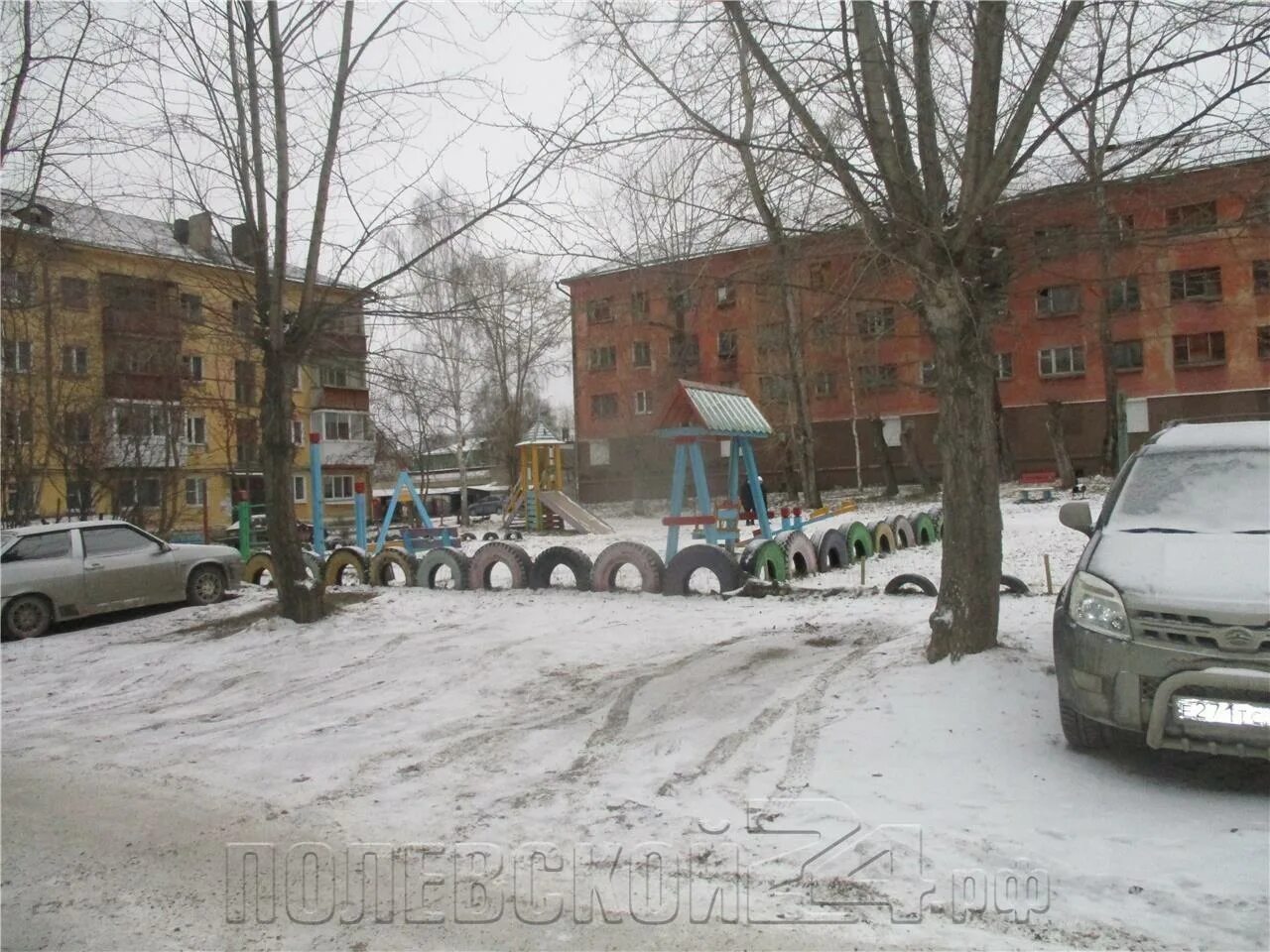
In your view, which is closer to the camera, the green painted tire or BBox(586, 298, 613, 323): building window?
BBox(586, 298, 613, 323): building window

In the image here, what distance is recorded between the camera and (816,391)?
143 feet

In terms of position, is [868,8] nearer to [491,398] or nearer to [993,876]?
[993,876]

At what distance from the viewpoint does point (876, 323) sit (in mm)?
10273

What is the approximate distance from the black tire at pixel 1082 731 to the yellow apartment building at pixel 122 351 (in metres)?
9.40

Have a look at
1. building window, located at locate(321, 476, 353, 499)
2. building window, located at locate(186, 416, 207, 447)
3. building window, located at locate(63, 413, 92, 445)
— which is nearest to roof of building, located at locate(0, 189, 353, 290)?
building window, located at locate(63, 413, 92, 445)

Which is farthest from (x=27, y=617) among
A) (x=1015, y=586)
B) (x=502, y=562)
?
(x=1015, y=586)

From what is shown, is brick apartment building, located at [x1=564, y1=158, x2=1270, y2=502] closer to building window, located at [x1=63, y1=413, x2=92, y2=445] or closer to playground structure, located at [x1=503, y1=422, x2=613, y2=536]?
playground structure, located at [x1=503, y1=422, x2=613, y2=536]

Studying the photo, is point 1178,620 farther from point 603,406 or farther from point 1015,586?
point 603,406

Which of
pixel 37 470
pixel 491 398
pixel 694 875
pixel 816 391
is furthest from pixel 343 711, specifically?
pixel 491 398

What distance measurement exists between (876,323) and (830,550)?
5.52 metres

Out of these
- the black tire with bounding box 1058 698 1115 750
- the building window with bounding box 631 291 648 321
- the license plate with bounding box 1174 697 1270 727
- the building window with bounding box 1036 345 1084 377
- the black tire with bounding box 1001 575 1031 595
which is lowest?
the black tire with bounding box 1058 698 1115 750

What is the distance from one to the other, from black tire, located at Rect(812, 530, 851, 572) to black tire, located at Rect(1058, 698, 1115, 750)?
910cm

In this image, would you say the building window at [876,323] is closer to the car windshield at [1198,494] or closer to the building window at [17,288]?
the car windshield at [1198,494]

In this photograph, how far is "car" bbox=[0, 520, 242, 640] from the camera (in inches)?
499
